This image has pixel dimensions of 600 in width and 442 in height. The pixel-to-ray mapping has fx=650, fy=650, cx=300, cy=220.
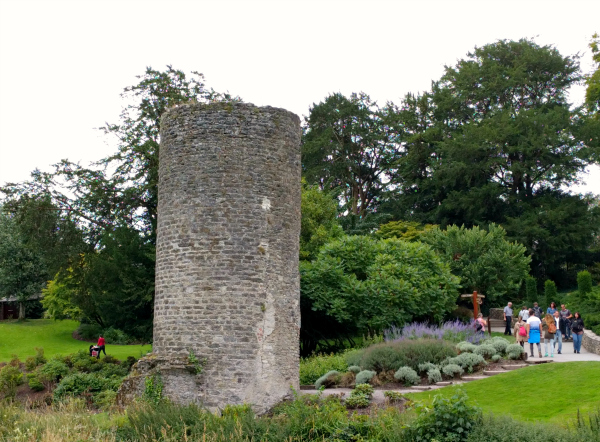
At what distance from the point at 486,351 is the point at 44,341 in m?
26.4

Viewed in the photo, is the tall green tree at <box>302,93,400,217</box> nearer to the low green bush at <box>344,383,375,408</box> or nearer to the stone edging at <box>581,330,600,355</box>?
the stone edging at <box>581,330,600,355</box>

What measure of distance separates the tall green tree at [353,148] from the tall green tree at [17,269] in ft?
64.1

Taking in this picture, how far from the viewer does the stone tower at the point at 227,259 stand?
1383 cm

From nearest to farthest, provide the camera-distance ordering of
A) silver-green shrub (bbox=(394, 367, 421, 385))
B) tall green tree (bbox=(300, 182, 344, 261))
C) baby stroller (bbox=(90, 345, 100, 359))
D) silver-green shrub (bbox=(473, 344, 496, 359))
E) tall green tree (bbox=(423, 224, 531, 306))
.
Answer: silver-green shrub (bbox=(394, 367, 421, 385))
silver-green shrub (bbox=(473, 344, 496, 359))
baby stroller (bbox=(90, 345, 100, 359))
tall green tree (bbox=(300, 182, 344, 261))
tall green tree (bbox=(423, 224, 531, 306))

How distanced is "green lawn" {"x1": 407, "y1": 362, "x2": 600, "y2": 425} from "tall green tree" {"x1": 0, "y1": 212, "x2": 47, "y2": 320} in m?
34.0

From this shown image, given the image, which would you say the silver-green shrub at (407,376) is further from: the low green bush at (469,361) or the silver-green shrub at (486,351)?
the silver-green shrub at (486,351)

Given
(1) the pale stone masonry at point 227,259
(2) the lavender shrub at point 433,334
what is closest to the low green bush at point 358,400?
(1) the pale stone masonry at point 227,259

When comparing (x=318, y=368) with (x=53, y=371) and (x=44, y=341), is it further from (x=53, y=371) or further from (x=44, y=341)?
(x=44, y=341)

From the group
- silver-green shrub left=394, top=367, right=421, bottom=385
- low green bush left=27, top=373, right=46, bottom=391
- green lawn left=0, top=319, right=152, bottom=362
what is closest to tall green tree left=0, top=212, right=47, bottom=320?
green lawn left=0, top=319, right=152, bottom=362

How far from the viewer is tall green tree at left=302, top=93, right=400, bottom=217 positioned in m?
45.9

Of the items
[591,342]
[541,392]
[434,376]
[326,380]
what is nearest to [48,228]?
[326,380]

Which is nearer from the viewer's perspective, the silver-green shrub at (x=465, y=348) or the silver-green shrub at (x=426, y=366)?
the silver-green shrub at (x=426, y=366)

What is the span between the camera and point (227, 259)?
46.1ft

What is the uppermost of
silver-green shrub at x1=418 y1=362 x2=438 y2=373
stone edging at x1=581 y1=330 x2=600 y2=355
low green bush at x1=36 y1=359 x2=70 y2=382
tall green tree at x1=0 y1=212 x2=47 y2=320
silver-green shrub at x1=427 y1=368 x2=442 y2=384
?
tall green tree at x1=0 y1=212 x2=47 y2=320
